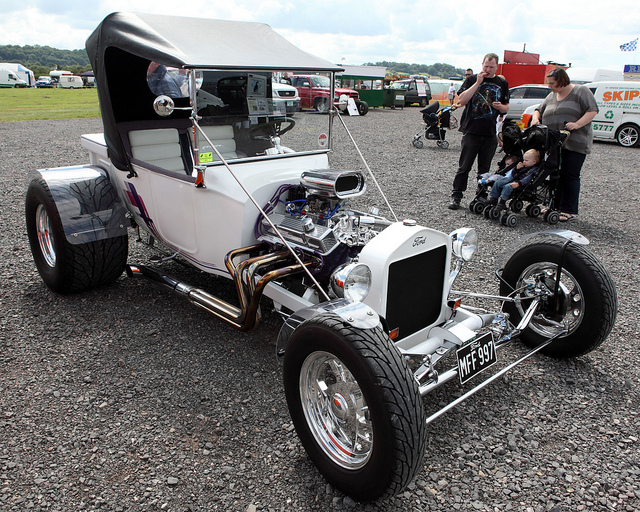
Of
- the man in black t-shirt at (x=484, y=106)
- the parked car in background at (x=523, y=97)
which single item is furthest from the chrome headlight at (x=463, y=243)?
the parked car in background at (x=523, y=97)

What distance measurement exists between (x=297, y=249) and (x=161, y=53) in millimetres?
1531

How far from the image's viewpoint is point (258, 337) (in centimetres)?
365

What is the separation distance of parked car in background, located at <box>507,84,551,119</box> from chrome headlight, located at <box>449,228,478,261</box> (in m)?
14.6

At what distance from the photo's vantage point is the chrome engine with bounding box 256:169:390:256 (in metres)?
3.10

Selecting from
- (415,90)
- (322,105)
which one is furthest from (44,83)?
(322,105)

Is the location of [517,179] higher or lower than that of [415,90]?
lower

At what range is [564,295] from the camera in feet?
10.6

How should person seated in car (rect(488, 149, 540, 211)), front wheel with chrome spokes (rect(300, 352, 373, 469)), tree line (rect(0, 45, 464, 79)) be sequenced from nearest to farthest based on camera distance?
front wheel with chrome spokes (rect(300, 352, 373, 469))
person seated in car (rect(488, 149, 540, 211))
tree line (rect(0, 45, 464, 79))

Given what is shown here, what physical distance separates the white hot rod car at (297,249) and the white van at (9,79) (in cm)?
5098

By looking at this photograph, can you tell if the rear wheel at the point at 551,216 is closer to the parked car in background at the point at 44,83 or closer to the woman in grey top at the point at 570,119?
the woman in grey top at the point at 570,119

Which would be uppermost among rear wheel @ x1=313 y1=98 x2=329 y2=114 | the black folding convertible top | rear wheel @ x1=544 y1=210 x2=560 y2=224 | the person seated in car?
the black folding convertible top

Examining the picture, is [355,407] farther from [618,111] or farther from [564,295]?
[618,111]

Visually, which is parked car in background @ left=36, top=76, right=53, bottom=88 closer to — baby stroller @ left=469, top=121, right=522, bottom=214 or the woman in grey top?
baby stroller @ left=469, top=121, right=522, bottom=214

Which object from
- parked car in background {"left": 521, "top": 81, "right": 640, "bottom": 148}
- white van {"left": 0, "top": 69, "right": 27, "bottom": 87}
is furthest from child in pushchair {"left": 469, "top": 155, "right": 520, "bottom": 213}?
white van {"left": 0, "top": 69, "right": 27, "bottom": 87}
